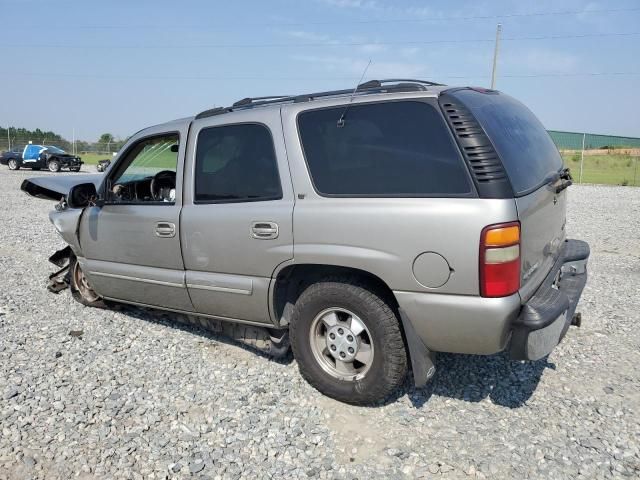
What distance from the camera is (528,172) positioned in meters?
3.17

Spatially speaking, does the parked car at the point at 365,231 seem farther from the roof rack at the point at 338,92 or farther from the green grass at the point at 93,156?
the green grass at the point at 93,156

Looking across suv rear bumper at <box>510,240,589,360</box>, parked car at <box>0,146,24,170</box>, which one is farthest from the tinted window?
parked car at <box>0,146,24,170</box>

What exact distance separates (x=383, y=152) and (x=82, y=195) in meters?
2.91

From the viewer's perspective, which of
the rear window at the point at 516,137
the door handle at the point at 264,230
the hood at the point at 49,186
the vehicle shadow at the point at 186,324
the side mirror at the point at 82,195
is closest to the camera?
the rear window at the point at 516,137

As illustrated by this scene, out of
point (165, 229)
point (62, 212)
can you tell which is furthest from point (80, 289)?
point (165, 229)

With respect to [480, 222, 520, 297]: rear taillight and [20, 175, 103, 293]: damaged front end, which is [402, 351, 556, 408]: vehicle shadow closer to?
[480, 222, 520, 297]: rear taillight

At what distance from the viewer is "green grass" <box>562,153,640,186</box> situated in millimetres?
23984

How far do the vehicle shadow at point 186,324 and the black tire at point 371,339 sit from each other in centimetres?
59

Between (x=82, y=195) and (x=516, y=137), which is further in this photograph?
(x=82, y=195)

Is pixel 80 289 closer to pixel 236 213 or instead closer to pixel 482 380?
pixel 236 213

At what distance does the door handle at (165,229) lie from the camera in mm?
3977

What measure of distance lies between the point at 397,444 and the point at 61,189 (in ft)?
13.2

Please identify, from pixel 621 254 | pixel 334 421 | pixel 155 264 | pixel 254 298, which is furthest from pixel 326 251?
pixel 621 254

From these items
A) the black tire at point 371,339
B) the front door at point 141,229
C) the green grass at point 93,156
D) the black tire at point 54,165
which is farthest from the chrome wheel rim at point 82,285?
the green grass at point 93,156
